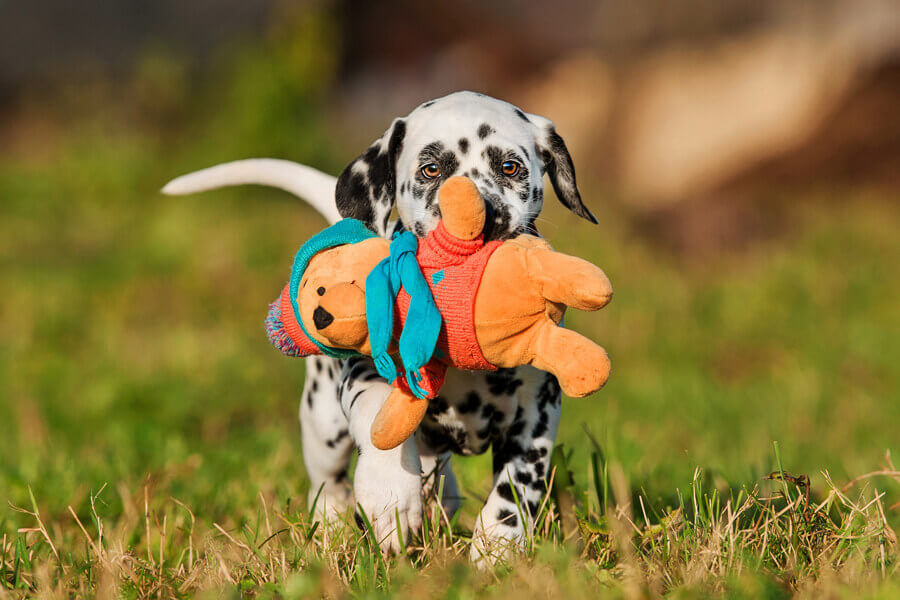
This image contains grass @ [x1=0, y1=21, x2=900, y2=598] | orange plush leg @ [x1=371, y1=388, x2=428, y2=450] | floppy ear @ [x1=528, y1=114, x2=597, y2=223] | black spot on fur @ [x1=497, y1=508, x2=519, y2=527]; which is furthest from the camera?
floppy ear @ [x1=528, y1=114, x2=597, y2=223]

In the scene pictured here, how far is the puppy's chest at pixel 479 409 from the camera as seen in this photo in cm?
313

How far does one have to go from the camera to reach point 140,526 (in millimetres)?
3619

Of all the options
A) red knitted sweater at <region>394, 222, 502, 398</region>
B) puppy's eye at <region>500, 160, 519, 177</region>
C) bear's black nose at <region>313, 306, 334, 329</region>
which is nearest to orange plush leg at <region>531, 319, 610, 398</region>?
red knitted sweater at <region>394, 222, 502, 398</region>

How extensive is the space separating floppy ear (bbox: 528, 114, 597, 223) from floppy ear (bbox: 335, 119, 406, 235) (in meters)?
0.49

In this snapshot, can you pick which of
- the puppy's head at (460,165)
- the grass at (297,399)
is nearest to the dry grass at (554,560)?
the grass at (297,399)

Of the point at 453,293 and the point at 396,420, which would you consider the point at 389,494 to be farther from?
the point at 453,293

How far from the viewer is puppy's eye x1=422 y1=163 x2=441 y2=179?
3.15 metres

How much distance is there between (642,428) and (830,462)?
127 centimetres

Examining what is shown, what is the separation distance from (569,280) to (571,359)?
0.20 metres

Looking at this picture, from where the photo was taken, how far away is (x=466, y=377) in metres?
3.12

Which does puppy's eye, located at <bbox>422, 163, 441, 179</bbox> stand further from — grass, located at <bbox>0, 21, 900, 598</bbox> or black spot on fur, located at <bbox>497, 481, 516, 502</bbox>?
black spot on fur, located at <bbox>497, 481, 516, 502</bbox>

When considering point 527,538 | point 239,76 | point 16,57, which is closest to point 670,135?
point 239,76

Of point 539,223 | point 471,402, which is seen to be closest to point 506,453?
point 471,402

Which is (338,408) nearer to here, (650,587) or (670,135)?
(650,587)
